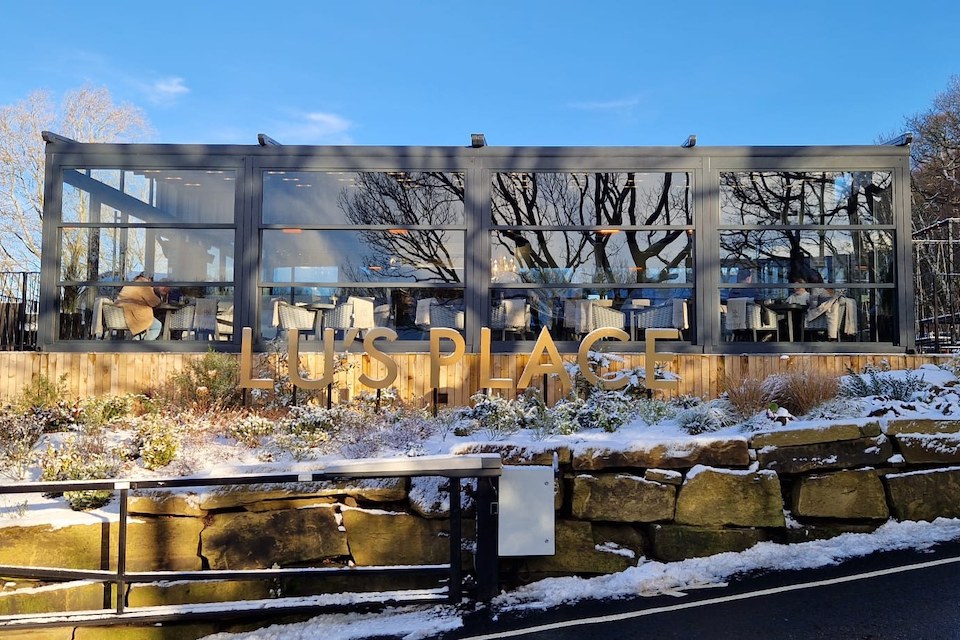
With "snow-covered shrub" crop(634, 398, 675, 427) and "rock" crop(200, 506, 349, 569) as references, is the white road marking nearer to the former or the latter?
"rock" crop(200, 506, 349, 569)

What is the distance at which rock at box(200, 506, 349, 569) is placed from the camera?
15.0ft

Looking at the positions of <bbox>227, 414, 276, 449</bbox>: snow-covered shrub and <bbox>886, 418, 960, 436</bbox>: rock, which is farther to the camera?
<bbox>227, 414, 276, 449</bbox>: snow-covered shrub

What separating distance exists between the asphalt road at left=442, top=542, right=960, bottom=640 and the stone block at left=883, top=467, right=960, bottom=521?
0.49m

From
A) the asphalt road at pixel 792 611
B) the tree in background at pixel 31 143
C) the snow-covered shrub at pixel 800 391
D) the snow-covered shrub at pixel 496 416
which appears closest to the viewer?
the asphalt road at pixel 792 611

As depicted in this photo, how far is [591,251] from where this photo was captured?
8.79 meters

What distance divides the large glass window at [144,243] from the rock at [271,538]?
4347 mm

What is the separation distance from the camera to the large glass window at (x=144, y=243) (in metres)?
8.57

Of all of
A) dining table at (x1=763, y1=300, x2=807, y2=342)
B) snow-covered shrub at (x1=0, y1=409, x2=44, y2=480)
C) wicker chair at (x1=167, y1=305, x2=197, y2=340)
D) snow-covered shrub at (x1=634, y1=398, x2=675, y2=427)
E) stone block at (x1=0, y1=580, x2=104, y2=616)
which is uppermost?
dining table at (x1=763, y1=300, x2=807, y2=342)

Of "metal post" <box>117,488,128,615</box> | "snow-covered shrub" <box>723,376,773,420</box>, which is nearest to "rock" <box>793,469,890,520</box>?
"snow-covered shrub" <box>723,376,773,420</box>

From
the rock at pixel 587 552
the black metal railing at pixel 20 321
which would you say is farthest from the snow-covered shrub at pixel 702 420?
the black metal railing at pixel 20 321

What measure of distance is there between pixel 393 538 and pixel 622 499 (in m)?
1.65

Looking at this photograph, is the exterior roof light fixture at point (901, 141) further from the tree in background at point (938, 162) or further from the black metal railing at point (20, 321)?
the tree in background at point (938, 162)

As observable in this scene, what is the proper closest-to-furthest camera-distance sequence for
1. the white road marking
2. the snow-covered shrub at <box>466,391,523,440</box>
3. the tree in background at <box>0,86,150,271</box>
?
the white road marking < the snow-covered shrub at <box>466,391,523,440</box> < the tree in background at <box>0,86,150,271</box>

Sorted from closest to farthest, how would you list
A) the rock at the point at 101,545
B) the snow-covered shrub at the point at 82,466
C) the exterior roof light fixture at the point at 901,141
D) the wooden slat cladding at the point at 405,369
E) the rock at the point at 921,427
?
the rock at the point at 101,545
the snow-covered shrub at the point at 82,466
the rock at the point at 921,427
the wooden slat cladding at the point at 405,369
the exterior roof light fixture at the point at 901,141
